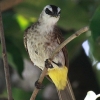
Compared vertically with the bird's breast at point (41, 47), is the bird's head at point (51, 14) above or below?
above

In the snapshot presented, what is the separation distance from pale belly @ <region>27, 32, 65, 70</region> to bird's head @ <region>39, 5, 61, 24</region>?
0.14 m

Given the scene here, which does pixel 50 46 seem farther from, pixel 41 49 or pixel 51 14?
pixel 51 14

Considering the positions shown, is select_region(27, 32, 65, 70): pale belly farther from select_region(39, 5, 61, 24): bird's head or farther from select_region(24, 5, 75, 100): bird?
select_region(39, 5, 61, 24): bird's head

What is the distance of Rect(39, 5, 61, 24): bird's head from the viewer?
2.36 metres

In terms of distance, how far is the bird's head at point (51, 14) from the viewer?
2359 mm

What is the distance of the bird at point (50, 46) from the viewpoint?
2.39 m

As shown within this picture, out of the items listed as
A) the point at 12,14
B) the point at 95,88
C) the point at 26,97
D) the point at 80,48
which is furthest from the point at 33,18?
the point at 26,97

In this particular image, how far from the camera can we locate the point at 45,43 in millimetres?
2391

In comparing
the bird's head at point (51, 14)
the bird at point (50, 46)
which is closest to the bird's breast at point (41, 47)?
the bird at point (50, 46)

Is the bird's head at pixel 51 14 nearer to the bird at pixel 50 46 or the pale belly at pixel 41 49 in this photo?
the bird at pixel 50 46

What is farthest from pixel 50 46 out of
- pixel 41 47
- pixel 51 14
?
pixel 51 14

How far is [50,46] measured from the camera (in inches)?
94.3

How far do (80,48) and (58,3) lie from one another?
0.38m

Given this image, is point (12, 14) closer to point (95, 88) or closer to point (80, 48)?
point (80, 48)
